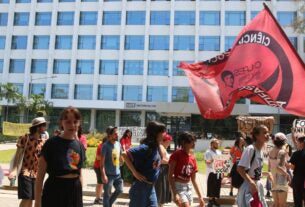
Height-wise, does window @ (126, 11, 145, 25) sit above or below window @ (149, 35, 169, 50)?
above

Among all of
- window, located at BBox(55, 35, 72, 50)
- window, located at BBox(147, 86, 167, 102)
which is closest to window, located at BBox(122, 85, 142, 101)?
window, located at BBox(147, 86, 167, 102)

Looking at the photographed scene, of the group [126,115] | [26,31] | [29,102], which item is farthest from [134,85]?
[26,31]

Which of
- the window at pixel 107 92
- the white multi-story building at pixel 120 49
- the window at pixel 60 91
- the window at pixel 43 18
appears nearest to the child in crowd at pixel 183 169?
the white multi-story building at pixel 120 49

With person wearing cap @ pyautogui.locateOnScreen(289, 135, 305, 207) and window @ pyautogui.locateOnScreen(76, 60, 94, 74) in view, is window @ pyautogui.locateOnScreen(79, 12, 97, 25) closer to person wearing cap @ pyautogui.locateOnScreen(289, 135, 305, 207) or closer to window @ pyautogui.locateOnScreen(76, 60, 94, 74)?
window @ pyautogui.locateOnScreen(76, 60, 94, 74)

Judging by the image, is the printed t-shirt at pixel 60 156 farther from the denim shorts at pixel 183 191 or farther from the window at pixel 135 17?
the window at pixel 135 17

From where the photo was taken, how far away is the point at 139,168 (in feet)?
16.8

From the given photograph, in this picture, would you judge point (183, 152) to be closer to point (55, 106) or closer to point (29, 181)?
point (29, 181)

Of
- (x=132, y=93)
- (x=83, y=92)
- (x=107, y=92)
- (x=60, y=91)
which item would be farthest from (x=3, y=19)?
(x=132, y=93)

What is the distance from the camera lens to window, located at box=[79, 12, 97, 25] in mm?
55094

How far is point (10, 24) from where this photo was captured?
2238 inches

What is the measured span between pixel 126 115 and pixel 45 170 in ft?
163

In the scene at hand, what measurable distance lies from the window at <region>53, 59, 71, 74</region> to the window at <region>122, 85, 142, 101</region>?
817 cm

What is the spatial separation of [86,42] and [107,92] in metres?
7.28

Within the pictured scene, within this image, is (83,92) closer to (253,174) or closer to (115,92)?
(115,92)
